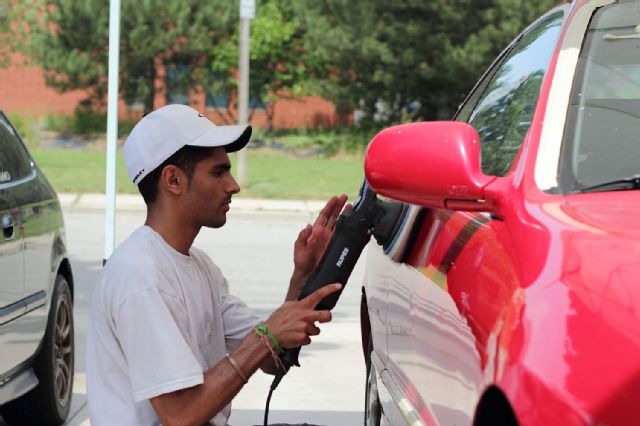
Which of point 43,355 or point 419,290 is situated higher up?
point 419,290

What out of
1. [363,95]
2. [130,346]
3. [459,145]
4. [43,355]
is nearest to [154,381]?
[130,346]

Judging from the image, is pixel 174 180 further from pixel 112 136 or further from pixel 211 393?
pixel 112 136

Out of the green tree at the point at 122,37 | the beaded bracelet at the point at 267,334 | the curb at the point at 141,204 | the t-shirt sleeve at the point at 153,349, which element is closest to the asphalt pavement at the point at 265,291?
the curb at the point at 141,204

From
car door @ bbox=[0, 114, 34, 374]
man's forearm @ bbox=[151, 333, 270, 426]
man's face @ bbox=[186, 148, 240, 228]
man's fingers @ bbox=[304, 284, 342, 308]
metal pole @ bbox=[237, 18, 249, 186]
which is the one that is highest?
man's face @ bbox=[186, 148, 240, 228]

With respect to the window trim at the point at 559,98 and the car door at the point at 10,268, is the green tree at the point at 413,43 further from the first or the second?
the window trim at the point at 559,98

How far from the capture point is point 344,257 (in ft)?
11.6

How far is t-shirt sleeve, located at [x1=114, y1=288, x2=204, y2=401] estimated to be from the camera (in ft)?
10.3

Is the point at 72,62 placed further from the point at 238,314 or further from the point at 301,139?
the point at 238,314

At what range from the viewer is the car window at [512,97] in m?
3.20

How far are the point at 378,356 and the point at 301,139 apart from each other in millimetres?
35962

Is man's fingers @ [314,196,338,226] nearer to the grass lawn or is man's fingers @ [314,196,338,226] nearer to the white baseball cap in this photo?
the white baseball cap

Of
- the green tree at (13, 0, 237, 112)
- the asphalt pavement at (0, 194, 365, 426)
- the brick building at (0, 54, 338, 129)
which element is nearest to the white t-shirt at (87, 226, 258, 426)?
the asphalt pavement at (0, 194, 365, 426)

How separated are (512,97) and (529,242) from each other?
1167mm

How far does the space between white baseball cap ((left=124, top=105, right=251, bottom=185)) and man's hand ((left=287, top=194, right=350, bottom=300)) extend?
46cm
